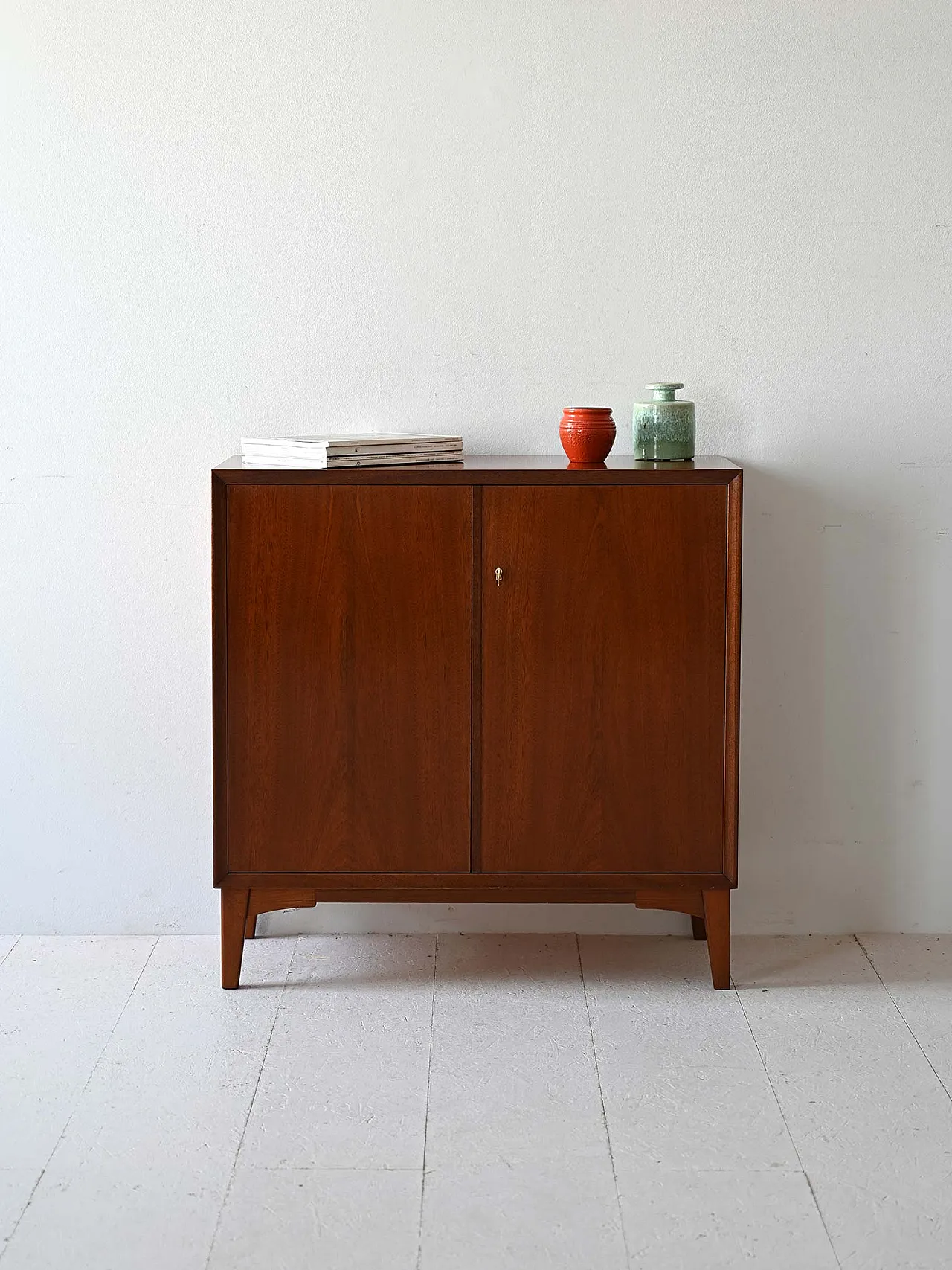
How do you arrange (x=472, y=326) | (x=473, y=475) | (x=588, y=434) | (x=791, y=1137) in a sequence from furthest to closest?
(x=472, y=326), (x=588, y=434), (x=473, y=475), (x=791, y=1137)

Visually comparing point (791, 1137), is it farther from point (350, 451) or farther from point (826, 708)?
point (350, 451)

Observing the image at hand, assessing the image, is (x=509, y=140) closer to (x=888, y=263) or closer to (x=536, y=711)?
(x=888, y=263)

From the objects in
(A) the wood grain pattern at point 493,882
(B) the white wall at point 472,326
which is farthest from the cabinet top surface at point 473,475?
(A) the wood grain pattern at point 493,882

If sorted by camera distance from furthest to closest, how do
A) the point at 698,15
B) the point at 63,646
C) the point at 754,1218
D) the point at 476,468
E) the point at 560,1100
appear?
the point at 63,646, the point at 698,15, the point at 476,468, the point at 560,1100, the point at 754,1218

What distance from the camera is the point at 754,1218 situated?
1.77m

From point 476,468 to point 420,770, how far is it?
0.55m

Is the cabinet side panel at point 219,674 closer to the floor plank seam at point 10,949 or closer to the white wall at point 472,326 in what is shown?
the white wall at point 472,326

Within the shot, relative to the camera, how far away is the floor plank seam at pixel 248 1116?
173 centimetres

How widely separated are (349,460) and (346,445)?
0.09 feet

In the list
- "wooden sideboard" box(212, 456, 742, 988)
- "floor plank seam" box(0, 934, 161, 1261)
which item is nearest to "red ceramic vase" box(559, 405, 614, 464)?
"wooden sideboard" box(212, 456, 742, 988)

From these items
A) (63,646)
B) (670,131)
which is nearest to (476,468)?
(670,131)

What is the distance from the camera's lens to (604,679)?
237cm

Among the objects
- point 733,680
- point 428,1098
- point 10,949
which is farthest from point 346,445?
point 10,949

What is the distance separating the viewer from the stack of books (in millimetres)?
2316
